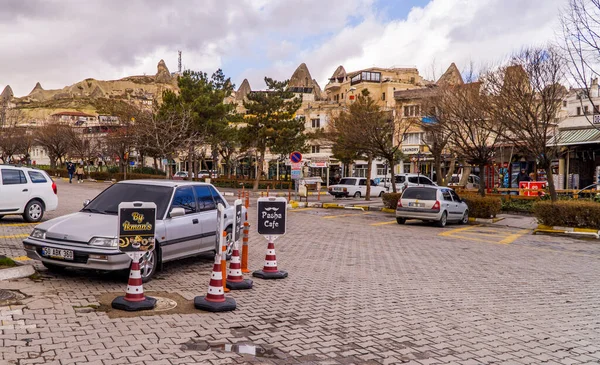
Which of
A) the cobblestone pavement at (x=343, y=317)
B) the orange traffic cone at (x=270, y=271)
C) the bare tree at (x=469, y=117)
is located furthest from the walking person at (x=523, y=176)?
the orange traffic cone at (x=270, y=271)

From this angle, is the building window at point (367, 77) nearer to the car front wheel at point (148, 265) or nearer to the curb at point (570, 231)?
the curb at point (570, 231)

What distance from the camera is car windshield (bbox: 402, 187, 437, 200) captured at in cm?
1952

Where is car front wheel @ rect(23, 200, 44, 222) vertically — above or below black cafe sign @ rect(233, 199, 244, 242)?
below

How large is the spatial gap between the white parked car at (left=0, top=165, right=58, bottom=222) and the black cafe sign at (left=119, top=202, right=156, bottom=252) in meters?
10.2

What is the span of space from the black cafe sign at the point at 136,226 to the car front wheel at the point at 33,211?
34.6 ft

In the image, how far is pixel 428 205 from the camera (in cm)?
1931

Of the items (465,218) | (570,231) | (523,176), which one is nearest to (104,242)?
(570,231)

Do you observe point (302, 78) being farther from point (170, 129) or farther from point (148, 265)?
point (148, 265)

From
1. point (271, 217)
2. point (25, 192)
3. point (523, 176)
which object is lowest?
point (271, 217)

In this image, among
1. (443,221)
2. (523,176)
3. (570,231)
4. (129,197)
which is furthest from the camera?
(523,176)

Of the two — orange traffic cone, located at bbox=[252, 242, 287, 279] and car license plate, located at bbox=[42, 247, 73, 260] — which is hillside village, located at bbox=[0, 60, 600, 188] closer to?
orange traffic cone, located at bbox=[252, 242, 287, 279]

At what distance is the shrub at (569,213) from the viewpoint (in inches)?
697

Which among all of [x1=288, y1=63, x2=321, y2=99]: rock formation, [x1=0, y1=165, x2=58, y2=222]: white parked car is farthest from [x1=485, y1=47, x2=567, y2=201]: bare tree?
[x1=288, y1=63, x2=321, y2=99]: rock formation

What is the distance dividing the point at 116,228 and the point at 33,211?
30.4ft
